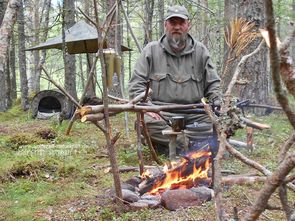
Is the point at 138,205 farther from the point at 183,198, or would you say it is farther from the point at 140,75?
the point at 140,75

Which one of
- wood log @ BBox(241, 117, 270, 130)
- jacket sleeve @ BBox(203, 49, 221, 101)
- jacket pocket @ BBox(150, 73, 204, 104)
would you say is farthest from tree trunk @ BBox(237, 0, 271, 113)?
wood log @ BBox(241, 117, 270, 130)

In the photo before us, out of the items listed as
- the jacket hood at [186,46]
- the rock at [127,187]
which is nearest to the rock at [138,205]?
the rock at [127,187]

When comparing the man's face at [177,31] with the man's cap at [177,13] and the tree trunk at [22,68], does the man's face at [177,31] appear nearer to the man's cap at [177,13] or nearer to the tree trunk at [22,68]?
the man's cap at [177,13]

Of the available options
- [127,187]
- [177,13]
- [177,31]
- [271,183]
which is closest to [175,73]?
[177,31]

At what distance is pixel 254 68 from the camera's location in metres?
8.72

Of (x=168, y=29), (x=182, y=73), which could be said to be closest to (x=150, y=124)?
(x=182, y=73)

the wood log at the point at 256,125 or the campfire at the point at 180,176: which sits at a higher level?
the wood log at the point at 256,125

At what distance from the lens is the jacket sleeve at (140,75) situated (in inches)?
245

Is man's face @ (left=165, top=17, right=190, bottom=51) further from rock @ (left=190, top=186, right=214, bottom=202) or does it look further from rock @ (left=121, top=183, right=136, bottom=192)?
rock @ (left=190, top=186, right=214, bottom=202)

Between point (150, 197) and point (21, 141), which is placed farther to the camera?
point (21, 141)

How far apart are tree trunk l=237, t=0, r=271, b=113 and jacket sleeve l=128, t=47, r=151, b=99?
8.61ft

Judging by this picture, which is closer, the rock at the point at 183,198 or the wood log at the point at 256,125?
the wood log at the point at 256,125

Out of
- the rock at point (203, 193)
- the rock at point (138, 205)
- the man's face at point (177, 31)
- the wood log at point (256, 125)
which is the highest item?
the man's face at point (177, 31)

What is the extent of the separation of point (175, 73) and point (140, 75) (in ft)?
1.74
